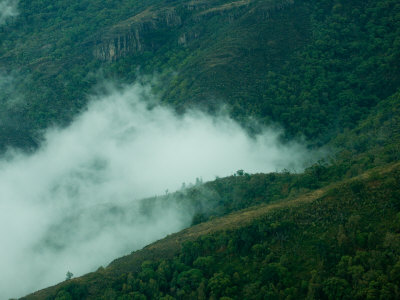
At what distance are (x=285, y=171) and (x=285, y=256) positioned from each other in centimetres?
4612

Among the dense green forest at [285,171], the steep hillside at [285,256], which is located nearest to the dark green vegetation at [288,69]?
the dense green forest at [285,171]

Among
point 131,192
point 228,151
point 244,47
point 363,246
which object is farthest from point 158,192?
point 363,246

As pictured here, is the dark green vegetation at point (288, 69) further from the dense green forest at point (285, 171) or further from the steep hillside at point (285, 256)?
the steep hillside at point (285, 256)

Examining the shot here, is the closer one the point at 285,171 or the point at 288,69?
the point at 285,171

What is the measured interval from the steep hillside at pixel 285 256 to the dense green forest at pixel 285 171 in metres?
0.19

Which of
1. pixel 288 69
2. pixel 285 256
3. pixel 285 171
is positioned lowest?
pixel 285 256

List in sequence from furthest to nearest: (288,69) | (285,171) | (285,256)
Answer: (288,69) < (285,171) < (285,256)

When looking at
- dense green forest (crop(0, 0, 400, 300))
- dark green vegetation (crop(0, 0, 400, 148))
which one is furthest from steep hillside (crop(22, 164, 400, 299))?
dark green vegetation (crop(0, 0, 400, 148))

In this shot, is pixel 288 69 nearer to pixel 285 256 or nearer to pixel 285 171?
pixel 285 171

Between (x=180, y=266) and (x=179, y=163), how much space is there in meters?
72.8

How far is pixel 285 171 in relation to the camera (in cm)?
13012

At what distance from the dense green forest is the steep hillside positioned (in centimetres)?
19

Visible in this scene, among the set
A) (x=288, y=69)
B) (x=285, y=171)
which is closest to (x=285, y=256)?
(x=285, y=171)

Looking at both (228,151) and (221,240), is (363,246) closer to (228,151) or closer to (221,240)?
(221,240)
